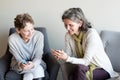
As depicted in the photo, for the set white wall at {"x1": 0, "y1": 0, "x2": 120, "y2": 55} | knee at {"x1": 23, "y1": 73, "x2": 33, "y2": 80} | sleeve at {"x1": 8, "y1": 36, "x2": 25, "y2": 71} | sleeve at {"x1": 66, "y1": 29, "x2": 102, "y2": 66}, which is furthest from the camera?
white wall at {"x1": 0, "y1": 0, "x2": 120, "y2": 55}

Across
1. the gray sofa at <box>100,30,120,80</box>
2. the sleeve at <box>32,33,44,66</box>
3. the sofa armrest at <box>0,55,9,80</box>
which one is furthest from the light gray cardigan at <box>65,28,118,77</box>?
the sofa armrest at <box>0,55,9,80</box>

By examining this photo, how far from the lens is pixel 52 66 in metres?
2.19

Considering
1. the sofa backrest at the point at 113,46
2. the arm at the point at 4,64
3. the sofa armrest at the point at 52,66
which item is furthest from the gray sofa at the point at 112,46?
the arm at the point at 4,64

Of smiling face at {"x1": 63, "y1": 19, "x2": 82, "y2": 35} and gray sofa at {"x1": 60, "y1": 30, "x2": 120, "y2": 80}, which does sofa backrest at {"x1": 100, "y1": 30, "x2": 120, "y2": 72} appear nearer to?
gray sofa at {"x1": 60, "y1": 30, "x2": 120, "y2": 80}

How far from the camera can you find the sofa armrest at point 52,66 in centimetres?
214

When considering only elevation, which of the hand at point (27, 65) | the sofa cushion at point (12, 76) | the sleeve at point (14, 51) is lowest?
the sofa cushion at point (12, 76)

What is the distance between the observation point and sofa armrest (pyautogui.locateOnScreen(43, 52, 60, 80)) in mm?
2145

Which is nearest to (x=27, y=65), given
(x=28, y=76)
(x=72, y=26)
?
(x=28, y=76)

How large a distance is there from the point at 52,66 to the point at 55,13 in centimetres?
72

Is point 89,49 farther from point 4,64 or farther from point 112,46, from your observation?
point 4,64

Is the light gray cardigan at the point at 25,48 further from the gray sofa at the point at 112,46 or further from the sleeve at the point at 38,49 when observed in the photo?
the gray sofa at the point at 112,46

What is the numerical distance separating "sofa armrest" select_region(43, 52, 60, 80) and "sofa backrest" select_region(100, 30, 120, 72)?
1.77ft

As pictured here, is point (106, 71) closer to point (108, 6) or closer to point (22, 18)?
point (108, 6)

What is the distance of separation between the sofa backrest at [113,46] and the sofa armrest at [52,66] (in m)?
0.54
